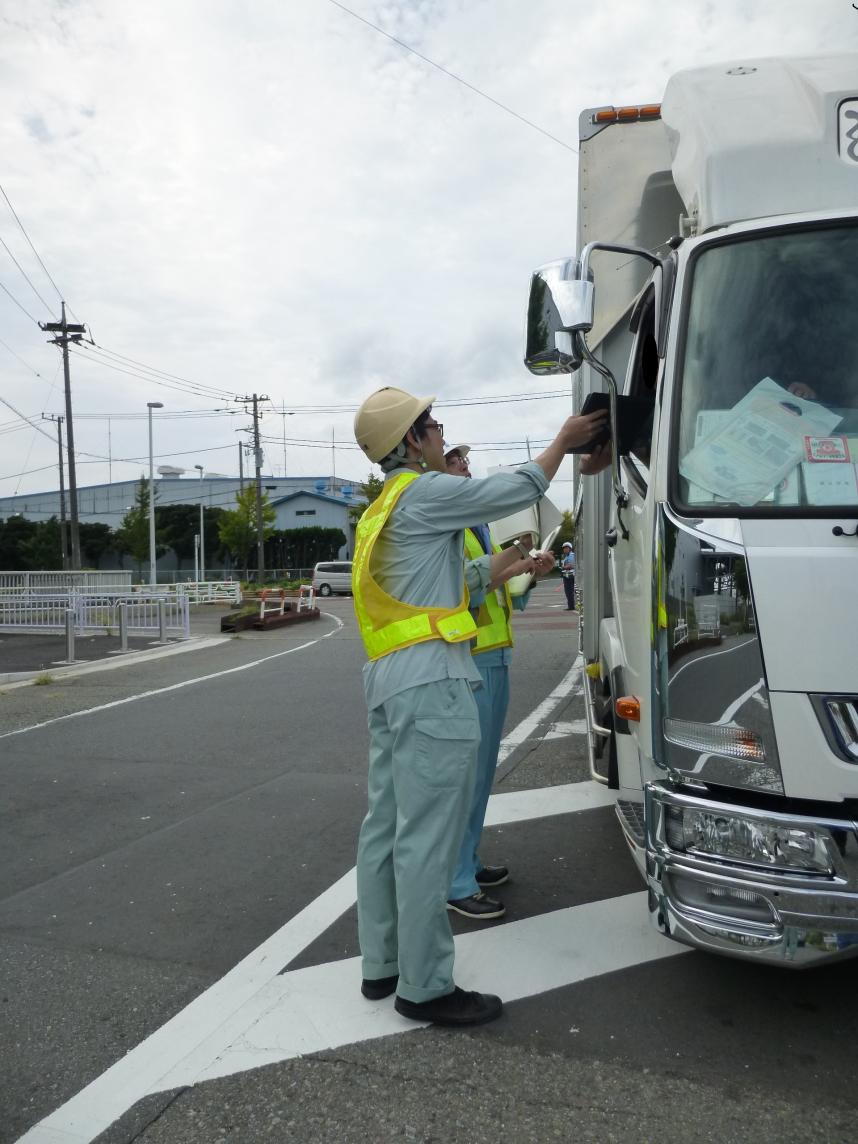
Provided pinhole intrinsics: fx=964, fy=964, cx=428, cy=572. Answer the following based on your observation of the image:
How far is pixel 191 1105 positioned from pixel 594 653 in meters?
2.84

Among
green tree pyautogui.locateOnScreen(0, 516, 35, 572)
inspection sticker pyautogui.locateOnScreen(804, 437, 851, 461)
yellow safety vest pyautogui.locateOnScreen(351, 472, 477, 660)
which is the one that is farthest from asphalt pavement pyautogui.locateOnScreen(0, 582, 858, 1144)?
green tree pyautogui.locateOnScreen(0, 516, 35, 572)

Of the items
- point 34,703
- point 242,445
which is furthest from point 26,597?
point 242,445

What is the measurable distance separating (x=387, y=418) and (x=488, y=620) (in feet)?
4.22

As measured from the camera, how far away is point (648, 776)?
3002mm

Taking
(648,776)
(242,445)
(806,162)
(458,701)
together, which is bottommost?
(648,776)

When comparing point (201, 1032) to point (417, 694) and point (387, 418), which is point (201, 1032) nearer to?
point (417, 694)

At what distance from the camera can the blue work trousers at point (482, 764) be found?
4.14 metres

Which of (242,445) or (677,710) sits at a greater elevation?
(242,445)

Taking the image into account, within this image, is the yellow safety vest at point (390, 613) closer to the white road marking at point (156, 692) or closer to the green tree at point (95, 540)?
the white road marking at point (156, 692)

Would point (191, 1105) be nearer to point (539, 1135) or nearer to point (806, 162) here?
point (539, 1135)

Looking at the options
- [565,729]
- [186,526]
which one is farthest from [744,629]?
[186,526]

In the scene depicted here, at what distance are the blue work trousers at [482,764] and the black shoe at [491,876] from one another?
170 mm

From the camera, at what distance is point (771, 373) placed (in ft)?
9.66

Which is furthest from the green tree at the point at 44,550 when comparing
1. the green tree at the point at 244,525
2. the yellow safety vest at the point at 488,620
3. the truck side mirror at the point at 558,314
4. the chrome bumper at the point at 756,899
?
the chrome bumper at the point at 756,899
